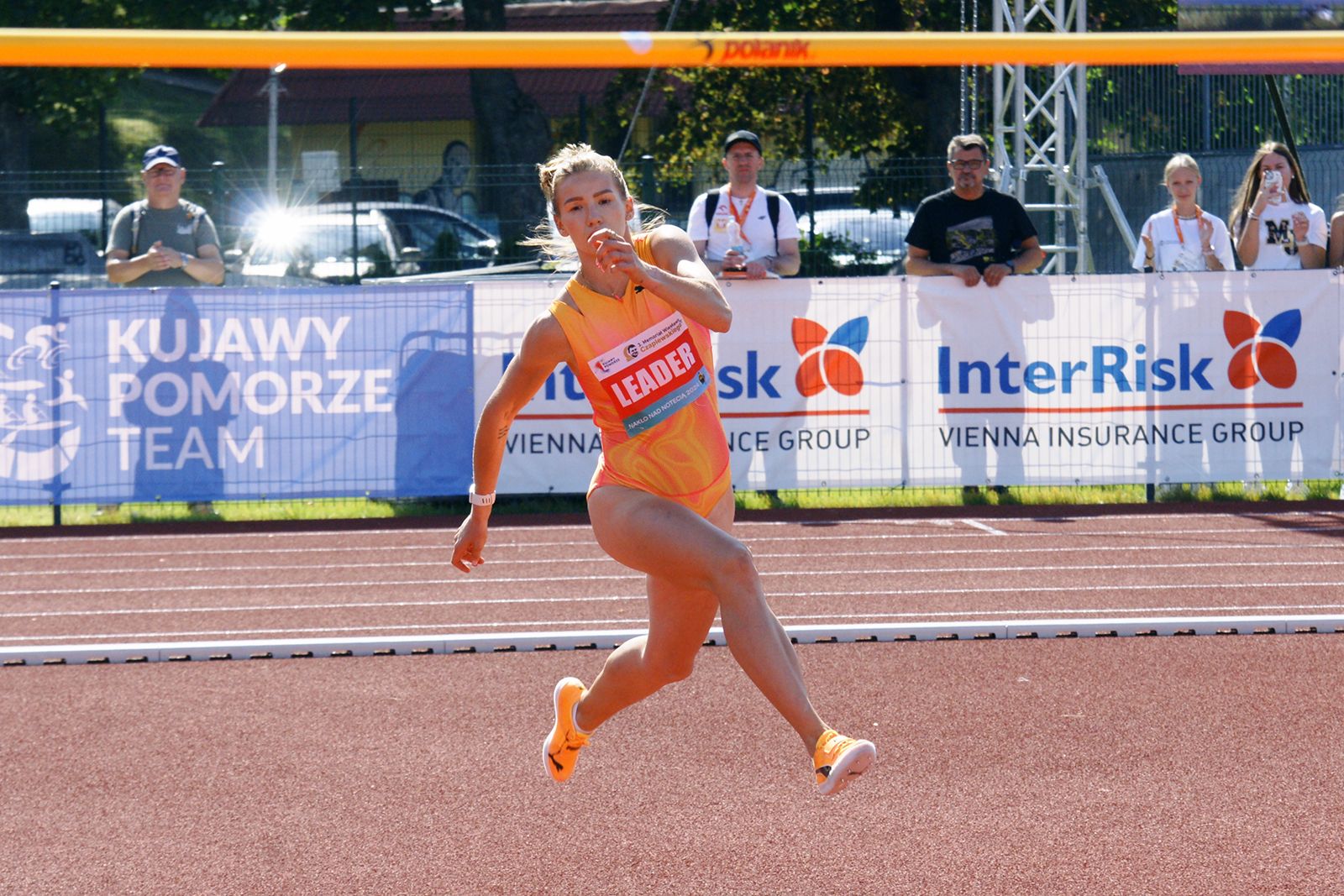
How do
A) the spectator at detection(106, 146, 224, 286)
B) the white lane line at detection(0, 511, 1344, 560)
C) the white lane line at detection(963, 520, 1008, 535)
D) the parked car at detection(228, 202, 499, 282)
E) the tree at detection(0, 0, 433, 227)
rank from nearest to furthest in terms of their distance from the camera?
the white lane line at detection(0, 511, 1344, 560) < the white lane line at detection(963, 520, 1008, 535) < the spectator at detection(106, 146, 224, 286) < the parked car at detection(228, 202, 499, 282) < the tree at detection(0, 0, 433, 227)

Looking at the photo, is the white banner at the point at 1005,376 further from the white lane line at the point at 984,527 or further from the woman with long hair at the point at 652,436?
the woman with long hair at the point at 652,436

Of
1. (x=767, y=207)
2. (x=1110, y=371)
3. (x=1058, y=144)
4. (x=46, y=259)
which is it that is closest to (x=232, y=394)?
(x=767, y=207)

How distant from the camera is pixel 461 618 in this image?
Answer: 9.26m

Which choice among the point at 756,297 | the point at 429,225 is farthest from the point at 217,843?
the point at 429,225

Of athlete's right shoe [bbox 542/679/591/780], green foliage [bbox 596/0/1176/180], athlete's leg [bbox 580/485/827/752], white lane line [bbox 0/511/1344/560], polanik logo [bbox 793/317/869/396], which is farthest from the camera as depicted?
green foliage [bbox 596/0/1176/180]

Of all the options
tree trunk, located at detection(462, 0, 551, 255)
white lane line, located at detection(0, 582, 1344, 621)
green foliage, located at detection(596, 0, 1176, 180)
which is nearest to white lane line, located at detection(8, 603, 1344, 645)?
white lane line, located at detection(0, 582, 1344, 621)

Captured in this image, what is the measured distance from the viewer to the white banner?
1270cm

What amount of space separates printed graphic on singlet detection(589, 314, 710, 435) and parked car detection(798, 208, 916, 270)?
13606 mm

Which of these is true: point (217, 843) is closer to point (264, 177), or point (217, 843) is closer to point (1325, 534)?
point (1325, 534)

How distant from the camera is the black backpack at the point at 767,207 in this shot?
12.4 meters

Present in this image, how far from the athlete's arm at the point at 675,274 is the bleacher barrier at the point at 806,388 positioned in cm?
749

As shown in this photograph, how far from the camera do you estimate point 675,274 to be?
4.93 m

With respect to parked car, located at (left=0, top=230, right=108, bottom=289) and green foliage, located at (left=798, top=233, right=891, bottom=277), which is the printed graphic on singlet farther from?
parked car, located at (left=0, top=230, right=108, bottom=289)

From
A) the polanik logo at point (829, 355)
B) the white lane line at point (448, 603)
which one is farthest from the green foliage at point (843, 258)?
the white lane line at point (448, 603)
